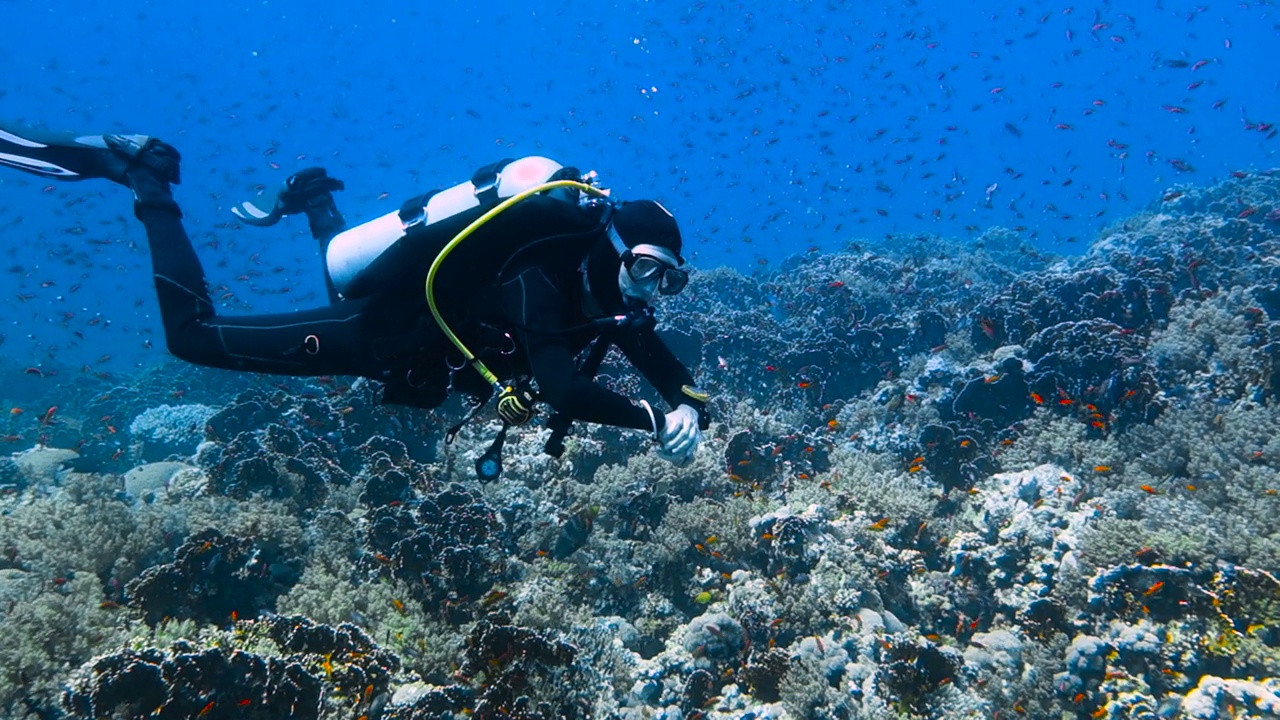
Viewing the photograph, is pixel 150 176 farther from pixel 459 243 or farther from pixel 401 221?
pixel 459 243

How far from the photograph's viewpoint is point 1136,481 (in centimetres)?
644

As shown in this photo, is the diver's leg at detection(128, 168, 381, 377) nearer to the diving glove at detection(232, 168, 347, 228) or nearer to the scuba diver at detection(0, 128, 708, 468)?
the scuba diver at detection(0, 128, 708, 468)

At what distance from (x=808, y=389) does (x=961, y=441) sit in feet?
10.4

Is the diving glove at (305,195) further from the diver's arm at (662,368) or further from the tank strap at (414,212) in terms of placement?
the diver's arm at (662,368)

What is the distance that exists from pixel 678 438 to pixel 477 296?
58.0 inches

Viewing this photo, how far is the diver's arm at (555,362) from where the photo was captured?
317cm

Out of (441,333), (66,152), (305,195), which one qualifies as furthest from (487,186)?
(66,152)

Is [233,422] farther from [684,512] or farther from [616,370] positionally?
[684,512]

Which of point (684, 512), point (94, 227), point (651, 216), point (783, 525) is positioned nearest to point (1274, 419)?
point (783, 525)

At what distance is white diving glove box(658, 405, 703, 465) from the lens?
3.23 m

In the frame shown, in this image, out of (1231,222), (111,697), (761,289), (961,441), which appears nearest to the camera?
(111,697)

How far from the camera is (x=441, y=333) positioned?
12.4 feet

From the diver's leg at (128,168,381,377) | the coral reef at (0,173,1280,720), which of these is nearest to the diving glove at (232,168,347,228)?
the diver's leg at (128,168,381,377)

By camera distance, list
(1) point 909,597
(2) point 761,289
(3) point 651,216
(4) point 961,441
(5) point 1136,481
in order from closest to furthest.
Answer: (3) point 651,216 < (1) point 909,597 < (5) point 1136,481 < (4) point 961,441 < (2) point 761,289
